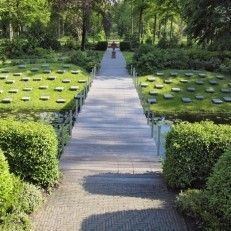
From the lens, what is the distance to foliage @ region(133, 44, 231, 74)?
3111 centimetres

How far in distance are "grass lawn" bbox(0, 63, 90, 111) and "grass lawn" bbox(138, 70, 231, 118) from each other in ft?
12.5

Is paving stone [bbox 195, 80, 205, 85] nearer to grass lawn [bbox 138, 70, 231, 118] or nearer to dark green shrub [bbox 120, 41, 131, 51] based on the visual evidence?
grass lawn [bbox 138, 70, 231, 118]

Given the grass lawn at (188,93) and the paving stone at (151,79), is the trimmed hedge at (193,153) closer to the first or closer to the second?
the grass lawn at (188,93)

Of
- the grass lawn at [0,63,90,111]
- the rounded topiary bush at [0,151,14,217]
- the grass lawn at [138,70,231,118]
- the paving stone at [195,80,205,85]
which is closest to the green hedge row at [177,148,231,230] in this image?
the rounded topiary bush at [0,151,14,217]

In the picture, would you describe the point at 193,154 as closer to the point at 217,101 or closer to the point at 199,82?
the point at 217,101

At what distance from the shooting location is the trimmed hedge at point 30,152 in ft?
30.8

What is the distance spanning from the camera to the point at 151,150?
544 inches

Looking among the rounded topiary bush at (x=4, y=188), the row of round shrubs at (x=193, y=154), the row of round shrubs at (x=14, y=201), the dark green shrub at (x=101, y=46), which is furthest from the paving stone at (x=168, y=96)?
the dark green shrub at (x=101, y=46)

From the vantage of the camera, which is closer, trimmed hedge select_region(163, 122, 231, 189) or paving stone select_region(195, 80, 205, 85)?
trimmed hedge select_region(163, 122, 231, 189)

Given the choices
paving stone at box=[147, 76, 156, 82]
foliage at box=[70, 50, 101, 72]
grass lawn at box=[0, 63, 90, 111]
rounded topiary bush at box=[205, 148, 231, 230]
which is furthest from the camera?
foliage at box=[70, 50, 101, 72]

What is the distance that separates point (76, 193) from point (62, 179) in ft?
3.34

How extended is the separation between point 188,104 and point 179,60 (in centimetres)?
881

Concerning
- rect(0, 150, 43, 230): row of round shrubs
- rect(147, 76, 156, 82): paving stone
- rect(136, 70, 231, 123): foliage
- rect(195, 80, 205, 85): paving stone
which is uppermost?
rect(0, 150, 43, 230): row of round shrubs

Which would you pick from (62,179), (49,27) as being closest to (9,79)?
(62,179)
